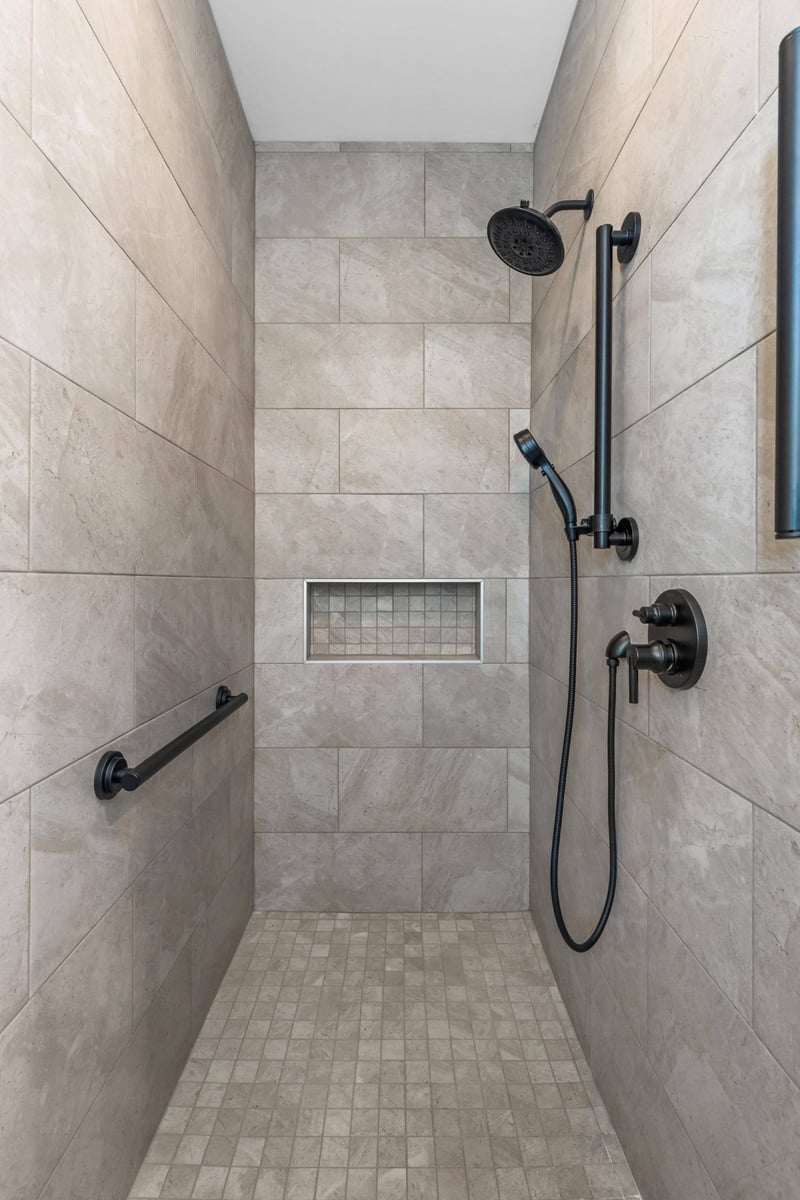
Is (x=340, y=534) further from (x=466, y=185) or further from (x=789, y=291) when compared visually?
(x=789, y=291)

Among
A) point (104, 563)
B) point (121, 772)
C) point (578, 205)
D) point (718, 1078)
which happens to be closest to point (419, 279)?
point (578, 205)

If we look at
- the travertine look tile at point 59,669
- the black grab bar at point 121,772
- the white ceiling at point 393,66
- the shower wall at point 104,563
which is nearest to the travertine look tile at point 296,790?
the shower wall at point 104,563

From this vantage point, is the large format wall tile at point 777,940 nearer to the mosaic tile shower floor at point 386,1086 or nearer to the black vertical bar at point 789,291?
the black vertical bar at point 789,291

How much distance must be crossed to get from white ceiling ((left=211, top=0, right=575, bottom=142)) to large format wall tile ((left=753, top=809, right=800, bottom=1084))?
2.02 meters

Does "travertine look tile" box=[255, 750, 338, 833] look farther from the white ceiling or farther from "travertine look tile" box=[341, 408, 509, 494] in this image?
the white ceiling

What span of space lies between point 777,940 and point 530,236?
1395 millimetres

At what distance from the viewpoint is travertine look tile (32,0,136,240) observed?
90cm

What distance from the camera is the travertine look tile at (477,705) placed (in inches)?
89.5

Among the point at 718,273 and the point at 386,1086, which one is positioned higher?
the point at 718,273

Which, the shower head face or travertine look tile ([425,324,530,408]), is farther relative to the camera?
travertine look tile ([425,324,530,408])

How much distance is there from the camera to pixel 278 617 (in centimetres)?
226

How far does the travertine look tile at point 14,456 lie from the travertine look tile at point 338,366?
144cm

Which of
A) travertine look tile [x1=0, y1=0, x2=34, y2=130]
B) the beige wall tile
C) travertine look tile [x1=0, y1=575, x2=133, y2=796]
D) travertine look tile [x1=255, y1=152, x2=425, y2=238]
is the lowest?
travertine look tile [x1=0, y1=575, x2=133, y2=796]

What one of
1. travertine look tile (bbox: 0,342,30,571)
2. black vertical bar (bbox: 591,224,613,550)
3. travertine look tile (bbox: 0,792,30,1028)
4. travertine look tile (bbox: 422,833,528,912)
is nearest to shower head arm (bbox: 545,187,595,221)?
black vertical bar (bbox: 591,224,613,550)
